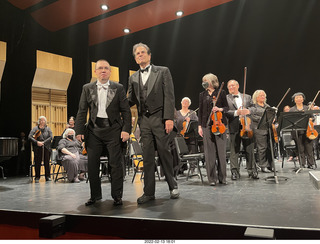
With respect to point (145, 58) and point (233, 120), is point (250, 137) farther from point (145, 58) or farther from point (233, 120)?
point (145, 58)

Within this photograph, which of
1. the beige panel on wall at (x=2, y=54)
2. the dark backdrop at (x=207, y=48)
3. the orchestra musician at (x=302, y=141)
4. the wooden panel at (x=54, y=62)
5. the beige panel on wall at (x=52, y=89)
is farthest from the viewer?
the beige panel on wall at (x=52, y=89)

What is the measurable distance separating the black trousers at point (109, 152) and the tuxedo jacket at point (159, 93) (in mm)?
421

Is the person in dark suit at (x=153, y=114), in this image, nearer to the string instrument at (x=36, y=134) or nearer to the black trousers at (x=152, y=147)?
the black trousers at (x=152, y=147)

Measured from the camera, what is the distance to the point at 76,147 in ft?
20.2

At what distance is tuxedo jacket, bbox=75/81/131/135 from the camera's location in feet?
9.62

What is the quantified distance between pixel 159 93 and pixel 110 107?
0.52m

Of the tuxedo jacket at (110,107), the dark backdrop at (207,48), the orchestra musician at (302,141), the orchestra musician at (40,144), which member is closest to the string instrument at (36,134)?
the orchestra musician at (40,144)

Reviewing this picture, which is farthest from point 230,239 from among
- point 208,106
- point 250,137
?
point 250,137

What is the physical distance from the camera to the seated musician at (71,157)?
558 centimetres

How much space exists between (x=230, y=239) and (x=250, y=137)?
274 cm

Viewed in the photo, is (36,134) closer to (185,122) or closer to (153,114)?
(185,122)

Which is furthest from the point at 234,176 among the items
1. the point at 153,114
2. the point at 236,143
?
the point at 153,114

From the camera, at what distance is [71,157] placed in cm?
584

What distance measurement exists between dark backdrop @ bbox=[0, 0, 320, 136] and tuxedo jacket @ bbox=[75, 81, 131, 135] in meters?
5.28
